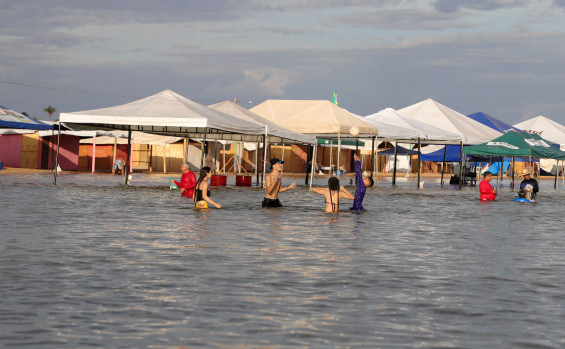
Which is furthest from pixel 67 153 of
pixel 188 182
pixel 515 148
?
pixel 188 182

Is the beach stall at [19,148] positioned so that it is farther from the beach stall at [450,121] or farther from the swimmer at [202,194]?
the swimmer at [202,194]

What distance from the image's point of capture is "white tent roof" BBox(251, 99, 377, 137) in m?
33.0

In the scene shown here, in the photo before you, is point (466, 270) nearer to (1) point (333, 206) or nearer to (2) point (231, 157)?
(1) point (333, 206)

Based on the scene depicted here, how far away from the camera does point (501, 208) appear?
79.2ft

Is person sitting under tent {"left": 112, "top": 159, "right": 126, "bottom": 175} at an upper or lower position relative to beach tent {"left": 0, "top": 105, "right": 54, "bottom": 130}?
lower

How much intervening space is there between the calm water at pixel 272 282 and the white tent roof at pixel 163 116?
378 inches

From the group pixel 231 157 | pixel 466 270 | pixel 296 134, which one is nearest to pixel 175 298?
pixel 466 270

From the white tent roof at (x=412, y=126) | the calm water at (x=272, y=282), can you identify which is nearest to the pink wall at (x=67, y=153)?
the white tent roof at (x=412, y=126)

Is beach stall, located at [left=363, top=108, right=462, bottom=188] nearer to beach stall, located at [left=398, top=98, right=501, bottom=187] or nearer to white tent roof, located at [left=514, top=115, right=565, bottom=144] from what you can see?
beach stall, located at [left=398, top=98, right=501, bottom=187]

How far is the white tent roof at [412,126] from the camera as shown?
36938 millimetres

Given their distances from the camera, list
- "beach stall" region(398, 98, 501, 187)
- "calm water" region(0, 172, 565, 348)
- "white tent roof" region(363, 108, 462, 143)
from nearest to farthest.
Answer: "calm water" region(0, 172, 565, 348) → "white tent roof" region(363, 108, 462, 143) → "beach stall" region(398, 98, 501, 187)

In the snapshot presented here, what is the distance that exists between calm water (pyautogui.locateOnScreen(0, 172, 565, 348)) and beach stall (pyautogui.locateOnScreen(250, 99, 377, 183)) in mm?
15352

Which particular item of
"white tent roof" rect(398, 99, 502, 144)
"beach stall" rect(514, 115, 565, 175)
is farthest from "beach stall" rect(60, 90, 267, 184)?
"beach stall" rect(514, 115, 565, 175)

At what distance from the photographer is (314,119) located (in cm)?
3366
